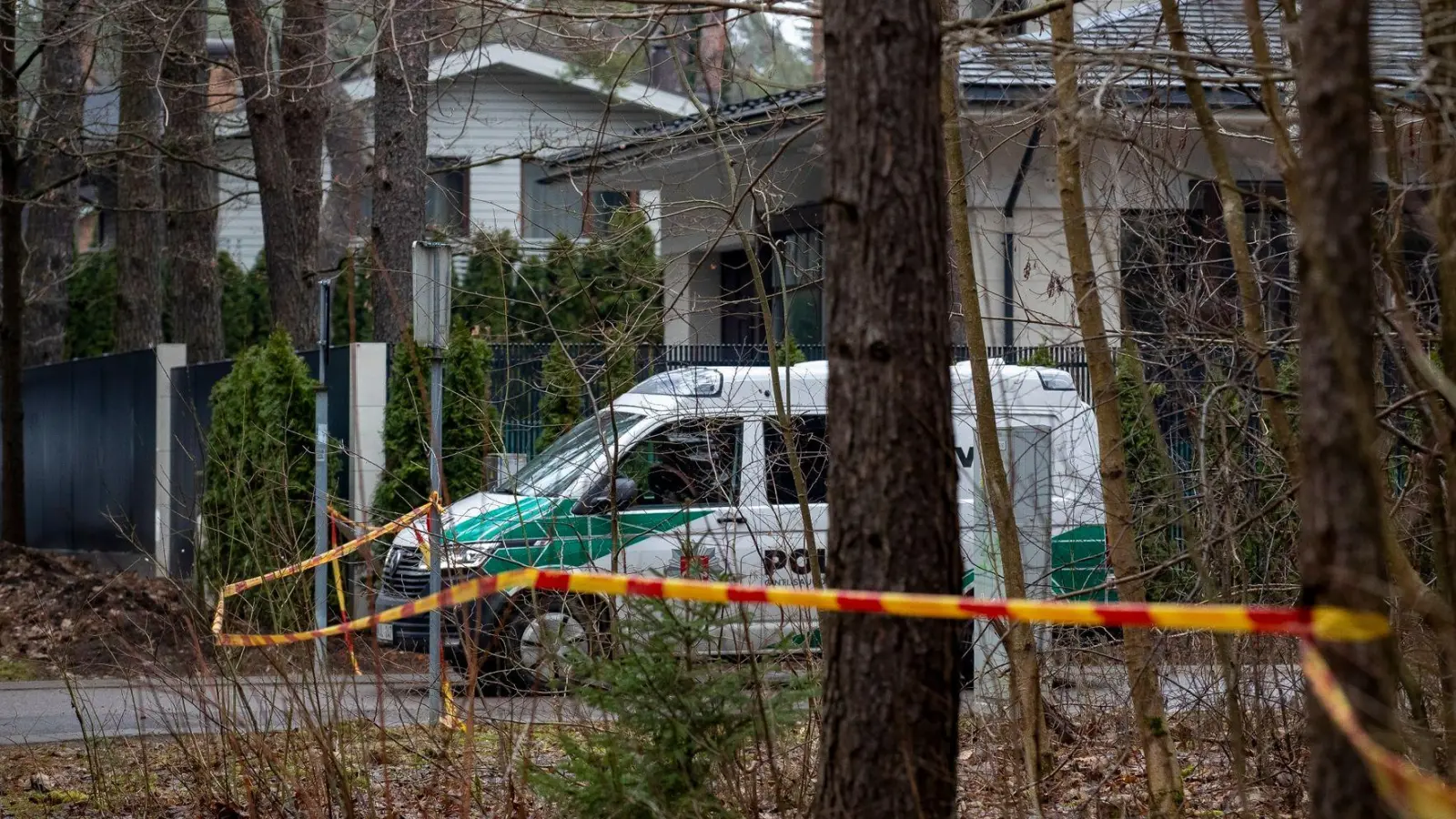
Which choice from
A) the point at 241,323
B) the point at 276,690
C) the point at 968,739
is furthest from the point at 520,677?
the point at 241,323

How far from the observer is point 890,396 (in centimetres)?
386

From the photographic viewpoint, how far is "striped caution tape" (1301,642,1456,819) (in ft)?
8.10

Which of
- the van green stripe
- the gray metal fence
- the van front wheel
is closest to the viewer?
the van front wheel

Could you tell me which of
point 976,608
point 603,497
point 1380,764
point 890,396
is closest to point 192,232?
point 603,497

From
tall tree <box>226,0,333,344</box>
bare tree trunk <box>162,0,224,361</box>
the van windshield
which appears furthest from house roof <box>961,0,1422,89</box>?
bare tree trunk <box>162,0,224,361</box>

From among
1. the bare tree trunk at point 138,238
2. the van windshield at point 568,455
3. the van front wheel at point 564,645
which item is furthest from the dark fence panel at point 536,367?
the van front wheel at point 564,645

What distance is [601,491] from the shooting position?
9.43 m

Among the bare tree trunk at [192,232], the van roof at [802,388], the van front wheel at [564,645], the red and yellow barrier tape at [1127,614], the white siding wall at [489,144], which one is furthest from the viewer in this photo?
the white siding wall at [489,144]

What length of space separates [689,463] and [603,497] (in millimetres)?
538

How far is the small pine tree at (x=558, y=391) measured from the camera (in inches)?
300

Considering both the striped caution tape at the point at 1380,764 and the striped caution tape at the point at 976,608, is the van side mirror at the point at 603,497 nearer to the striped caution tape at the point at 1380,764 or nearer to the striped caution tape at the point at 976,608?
the striped caution tape at the point at 976,608

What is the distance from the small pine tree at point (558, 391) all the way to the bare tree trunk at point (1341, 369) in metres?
4.05

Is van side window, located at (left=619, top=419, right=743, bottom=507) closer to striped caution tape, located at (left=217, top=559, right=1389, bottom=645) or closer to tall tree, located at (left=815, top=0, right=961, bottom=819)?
striped caution tape, located at (left=217, top=559, right=1389, bottom=645)

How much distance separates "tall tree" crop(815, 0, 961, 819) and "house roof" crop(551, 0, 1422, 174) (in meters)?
1.18
